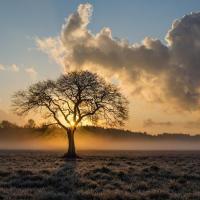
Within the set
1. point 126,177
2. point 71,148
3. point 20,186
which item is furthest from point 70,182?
point 71,148

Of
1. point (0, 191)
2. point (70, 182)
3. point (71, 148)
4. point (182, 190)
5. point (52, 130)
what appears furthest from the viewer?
point (52, 130)

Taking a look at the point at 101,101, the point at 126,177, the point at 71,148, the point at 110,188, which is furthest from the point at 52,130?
the point at 110,188

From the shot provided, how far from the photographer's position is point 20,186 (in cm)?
1980

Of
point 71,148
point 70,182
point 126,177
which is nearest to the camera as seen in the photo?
point 70,182

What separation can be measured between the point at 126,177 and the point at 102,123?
3713 centimetres

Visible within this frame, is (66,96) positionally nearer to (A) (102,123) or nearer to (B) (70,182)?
(A) (102,123)

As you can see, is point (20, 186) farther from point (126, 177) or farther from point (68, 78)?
point (68, 78)

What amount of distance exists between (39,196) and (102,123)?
45.6 metres

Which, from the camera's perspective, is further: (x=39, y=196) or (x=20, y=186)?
(x=20, y=186)

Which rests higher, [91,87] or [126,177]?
[91,87]

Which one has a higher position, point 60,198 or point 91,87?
point 91,87

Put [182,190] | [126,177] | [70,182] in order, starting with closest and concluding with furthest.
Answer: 1. [182,190]
2. [70,182]
3. [126,177]

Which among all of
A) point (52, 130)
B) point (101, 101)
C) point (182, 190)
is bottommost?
point (182, 190)

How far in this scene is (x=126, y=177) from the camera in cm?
2431
